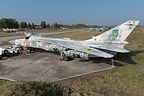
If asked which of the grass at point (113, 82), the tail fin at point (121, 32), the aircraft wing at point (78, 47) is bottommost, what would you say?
the grass at point (113, 82)

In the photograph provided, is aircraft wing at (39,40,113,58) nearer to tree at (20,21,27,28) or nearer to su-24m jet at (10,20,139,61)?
su-24m jet at (10,20,139,61)

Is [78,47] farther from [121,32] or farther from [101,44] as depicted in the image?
[121,32]

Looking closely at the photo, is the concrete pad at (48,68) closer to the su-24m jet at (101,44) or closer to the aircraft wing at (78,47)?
the su-24m jet at (101,44)

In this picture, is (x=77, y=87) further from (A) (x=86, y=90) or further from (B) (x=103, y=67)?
(B) (x=103, y=67)

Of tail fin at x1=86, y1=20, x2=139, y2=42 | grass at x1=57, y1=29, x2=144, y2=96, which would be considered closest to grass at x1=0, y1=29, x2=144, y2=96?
grass at x1=57, y1=29, x2=144, y2=96

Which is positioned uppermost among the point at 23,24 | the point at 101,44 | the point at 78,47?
the point at 23,24

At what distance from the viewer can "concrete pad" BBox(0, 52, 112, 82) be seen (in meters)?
11.9

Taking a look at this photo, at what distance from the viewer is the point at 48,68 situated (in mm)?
14000

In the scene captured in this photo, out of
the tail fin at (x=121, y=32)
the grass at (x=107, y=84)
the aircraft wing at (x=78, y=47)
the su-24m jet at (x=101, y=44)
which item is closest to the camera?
the grass at (x=107, y=84)

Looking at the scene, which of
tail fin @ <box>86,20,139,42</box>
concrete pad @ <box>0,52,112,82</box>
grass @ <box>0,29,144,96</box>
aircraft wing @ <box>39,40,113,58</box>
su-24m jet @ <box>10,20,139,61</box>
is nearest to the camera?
grass @ <box>0,29,144,96</box>

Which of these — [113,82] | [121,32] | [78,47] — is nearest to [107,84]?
[113,82]

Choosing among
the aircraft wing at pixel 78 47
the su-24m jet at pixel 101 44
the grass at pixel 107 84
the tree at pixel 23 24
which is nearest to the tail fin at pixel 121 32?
the su-24m jet at pixel 101 44

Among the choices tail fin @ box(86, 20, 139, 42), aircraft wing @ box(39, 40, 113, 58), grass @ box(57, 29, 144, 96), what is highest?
tail fin @ box(86, 20, 139, 42)

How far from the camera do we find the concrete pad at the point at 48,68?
11858mm
